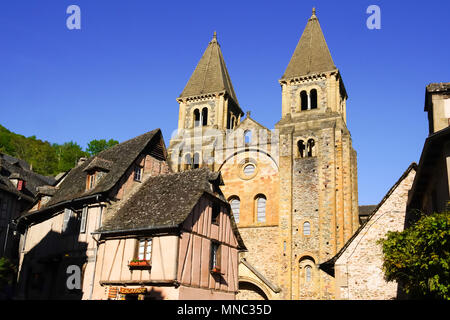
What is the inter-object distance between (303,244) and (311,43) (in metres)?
16.7

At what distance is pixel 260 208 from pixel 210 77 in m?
13.7

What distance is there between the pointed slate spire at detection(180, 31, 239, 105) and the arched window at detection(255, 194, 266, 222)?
10407mm

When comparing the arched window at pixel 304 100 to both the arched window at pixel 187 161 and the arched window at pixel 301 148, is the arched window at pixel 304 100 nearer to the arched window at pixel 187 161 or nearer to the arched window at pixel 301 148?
the arched window at pixel 301 148

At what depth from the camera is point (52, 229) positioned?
72.7 ft

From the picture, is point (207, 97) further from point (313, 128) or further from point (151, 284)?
point (151, 284)

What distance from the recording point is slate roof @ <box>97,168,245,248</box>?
60.0ft

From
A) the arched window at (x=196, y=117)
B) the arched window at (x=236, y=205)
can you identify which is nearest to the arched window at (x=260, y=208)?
the arched window at (x=236, y=205)

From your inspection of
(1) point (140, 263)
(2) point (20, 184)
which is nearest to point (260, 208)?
(2) point (20, 184)

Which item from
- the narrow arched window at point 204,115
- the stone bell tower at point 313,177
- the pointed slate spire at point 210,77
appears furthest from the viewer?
the pointed slate spire at point 210,77

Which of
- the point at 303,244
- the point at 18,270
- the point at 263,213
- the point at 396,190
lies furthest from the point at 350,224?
the point at 18,270

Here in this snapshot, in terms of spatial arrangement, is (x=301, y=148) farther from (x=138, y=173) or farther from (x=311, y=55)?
(x=138, y=173)

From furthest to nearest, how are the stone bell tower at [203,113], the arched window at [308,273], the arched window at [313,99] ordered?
the stone bell tower at [203,113] < the arched window at [313,99] < the arched window at [308,273]

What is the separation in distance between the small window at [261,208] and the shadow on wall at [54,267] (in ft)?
48.2

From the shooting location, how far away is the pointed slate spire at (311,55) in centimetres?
3541
